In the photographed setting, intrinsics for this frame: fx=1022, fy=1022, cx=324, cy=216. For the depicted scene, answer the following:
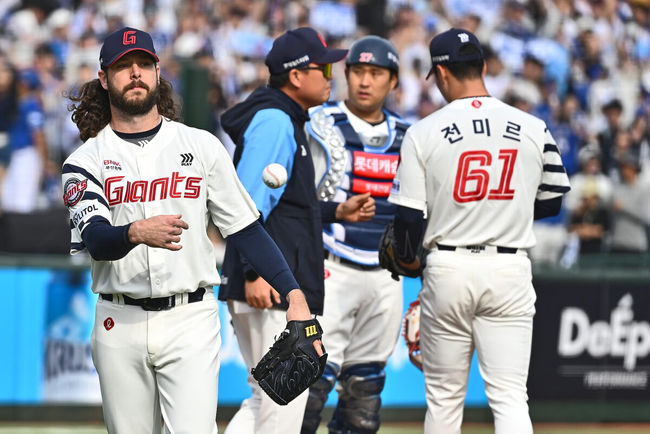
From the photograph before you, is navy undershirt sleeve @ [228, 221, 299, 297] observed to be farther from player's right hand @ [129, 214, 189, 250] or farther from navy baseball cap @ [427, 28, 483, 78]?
navy baseball cap @ [427, 28, 483, 78]

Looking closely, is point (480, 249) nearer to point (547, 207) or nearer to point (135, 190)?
point (547, 207)

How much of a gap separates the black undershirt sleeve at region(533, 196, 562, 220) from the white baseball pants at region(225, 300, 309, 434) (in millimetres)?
1521

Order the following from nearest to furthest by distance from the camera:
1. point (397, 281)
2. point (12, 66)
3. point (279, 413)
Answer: point (279, 413) → point (397, 281) → point (12, 66)

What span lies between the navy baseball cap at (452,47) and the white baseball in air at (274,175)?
107 cm

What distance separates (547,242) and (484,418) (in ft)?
7.18

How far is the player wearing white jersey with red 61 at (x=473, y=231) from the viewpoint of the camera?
5.28 metres

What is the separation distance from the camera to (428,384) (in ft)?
18.0

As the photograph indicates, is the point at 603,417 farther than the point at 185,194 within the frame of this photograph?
Yes

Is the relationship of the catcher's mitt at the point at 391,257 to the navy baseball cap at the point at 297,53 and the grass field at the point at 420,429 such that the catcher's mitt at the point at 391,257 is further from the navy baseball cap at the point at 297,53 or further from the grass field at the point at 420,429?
the grass field at the point at 420,429

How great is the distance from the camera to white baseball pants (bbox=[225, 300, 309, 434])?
17.5 feet

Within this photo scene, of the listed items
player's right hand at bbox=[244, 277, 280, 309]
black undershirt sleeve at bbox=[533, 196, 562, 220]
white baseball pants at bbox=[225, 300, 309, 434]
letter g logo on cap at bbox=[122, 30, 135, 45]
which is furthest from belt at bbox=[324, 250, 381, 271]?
letter g logo on cap at bbox=[122, 30, 135, 45]

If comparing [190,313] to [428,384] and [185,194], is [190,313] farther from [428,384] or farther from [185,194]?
[428,384]

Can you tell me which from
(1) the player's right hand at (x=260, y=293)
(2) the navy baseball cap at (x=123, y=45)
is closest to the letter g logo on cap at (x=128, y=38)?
(2) the navy baseball cap at (x=123, y=45)

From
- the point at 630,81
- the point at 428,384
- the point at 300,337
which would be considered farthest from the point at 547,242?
the point at 300,337
